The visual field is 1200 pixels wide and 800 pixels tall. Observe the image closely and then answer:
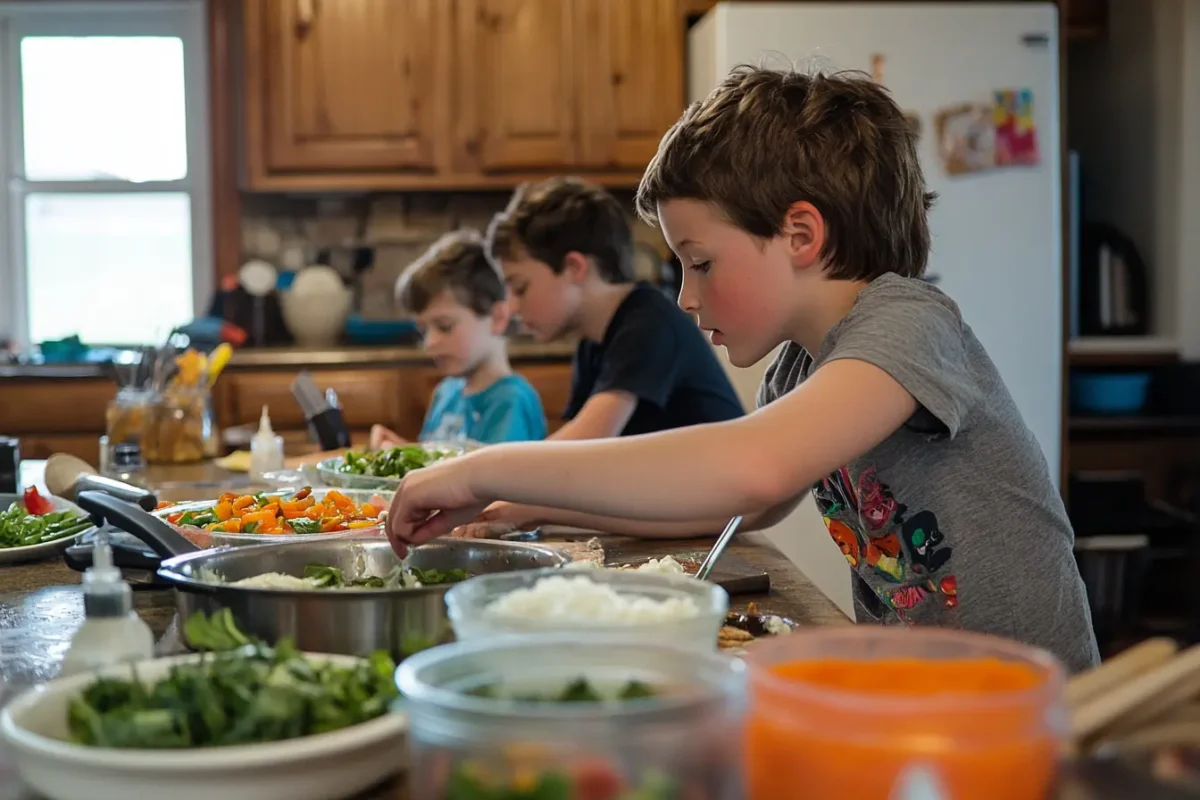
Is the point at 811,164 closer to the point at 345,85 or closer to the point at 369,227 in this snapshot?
the point at 345,85

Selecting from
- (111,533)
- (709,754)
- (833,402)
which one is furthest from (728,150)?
(709,754)

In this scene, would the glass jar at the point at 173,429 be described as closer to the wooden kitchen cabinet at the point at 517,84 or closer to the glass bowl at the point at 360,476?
the glass bowl at the point at 360,476

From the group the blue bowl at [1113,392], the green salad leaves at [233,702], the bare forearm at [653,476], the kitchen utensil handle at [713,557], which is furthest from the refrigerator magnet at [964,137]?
the green salad leaves at [233,702]

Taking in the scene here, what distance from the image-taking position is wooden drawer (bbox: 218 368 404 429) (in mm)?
3893

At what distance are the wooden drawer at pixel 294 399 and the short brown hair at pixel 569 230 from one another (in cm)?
143

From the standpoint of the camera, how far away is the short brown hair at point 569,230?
8.20 ft

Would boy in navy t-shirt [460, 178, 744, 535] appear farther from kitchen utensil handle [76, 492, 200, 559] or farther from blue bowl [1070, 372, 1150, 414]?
blue bowl [1070, 372, 1150, 414]

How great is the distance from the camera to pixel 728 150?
1.35 meters

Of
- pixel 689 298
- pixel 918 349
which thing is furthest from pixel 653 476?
pixel 689 298

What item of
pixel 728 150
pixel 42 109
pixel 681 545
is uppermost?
pixel 42 109

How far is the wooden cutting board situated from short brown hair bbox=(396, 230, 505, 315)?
1637 mm

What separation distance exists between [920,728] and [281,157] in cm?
392

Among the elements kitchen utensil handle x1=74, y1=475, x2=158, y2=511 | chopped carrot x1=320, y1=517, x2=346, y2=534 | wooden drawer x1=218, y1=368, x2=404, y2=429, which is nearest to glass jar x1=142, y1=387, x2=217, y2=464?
kitchen utensil handle x1=74, y1=475, x2=158, y2=511

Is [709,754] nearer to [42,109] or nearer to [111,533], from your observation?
[111,533]
